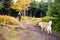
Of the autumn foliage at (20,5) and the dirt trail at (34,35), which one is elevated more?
the autumn foliage at (20,5)

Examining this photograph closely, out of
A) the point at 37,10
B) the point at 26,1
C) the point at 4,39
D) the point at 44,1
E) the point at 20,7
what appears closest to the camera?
the point at 4,39

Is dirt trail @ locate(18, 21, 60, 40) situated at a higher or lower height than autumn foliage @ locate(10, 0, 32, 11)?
lower

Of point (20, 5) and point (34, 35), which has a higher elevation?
point (20, 5)

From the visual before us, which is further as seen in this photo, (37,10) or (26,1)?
(37,10)

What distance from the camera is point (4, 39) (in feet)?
43.8

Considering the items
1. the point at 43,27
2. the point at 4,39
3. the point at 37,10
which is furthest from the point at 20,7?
the point at 4,39

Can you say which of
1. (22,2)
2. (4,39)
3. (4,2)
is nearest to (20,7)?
(22,2)

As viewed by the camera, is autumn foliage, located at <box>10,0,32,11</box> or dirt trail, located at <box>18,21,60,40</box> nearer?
dirt trail, located at <box>18,21,60,40</box>

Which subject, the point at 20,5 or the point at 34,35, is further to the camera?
the point at 20,5

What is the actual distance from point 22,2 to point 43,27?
79.5 feet

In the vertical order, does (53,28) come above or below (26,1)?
below

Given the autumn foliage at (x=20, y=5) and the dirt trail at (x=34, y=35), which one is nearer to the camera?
the dirt trail at (x=34, y=35)

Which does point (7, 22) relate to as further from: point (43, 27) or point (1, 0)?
point (1, 0)

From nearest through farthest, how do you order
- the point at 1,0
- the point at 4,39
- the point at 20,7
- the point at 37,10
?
the point at 4,39, the point at 1,0, the point at 20,7, the point at 37,10
